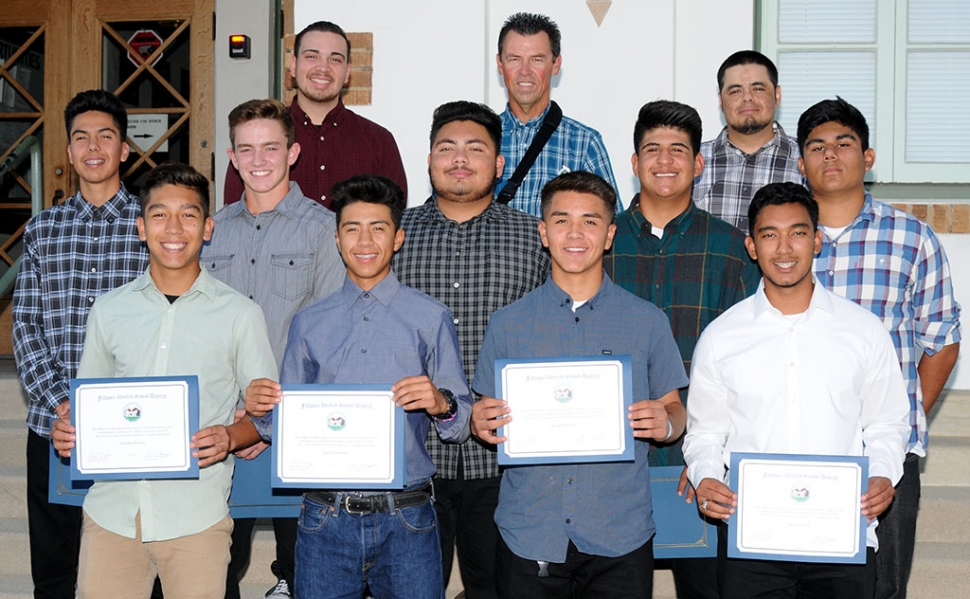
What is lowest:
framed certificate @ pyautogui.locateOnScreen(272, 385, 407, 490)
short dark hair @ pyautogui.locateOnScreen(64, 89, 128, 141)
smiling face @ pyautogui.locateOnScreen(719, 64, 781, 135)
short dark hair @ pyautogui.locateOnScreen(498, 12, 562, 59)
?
framed certificate @ pyautogui.locateOnScreen(272, 385, 407, 490)

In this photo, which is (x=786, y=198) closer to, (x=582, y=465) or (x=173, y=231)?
(x=582, y=465)

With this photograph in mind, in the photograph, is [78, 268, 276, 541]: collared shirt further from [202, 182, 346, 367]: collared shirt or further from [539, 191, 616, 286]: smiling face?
[539, 191, 616, 286]: smiling face

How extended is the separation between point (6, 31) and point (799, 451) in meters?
6.59

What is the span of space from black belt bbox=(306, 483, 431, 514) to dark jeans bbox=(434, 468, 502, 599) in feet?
1.36

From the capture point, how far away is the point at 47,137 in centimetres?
704

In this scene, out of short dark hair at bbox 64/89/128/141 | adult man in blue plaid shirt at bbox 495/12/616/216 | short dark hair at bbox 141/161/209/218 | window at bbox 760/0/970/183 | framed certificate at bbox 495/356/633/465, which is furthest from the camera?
window at bbox 760/0/970/183

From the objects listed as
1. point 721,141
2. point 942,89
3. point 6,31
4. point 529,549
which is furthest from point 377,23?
point 529,549

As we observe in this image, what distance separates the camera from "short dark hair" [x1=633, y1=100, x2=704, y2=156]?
3.66 metres

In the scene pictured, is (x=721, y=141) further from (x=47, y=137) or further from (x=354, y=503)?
(x=47, y=137)

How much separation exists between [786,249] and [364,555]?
1717 millimetres

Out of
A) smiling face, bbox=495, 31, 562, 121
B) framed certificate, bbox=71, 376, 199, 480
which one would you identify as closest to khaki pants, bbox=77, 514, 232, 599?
framed certificate, bbox=71, 376, 199, 480

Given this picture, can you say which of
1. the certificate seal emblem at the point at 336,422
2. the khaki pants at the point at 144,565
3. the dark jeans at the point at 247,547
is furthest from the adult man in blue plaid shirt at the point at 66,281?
the certificate seal emblem at the point at 336,422

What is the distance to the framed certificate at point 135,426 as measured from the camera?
3072mm

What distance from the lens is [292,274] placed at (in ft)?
12.1
